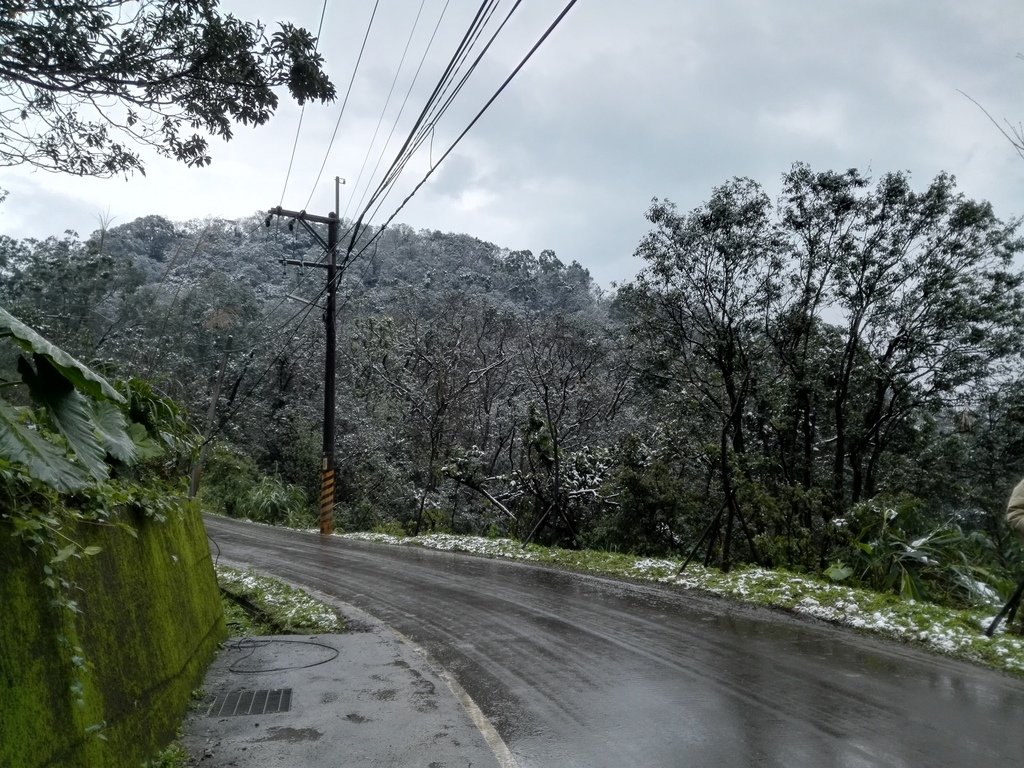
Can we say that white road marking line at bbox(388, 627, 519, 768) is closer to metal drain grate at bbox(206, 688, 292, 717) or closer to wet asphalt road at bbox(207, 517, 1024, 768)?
wet asphalt road at bbox(207, 517, 1024, 768)

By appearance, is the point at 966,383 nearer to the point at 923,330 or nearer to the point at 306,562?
the point at 923,330

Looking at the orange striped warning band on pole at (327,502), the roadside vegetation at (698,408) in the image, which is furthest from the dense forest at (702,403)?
the orange striped warning band on pole at (327,502)

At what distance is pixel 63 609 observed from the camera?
3549mm

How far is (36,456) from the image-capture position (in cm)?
308

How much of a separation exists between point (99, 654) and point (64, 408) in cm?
142

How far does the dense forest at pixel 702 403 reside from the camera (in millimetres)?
16406

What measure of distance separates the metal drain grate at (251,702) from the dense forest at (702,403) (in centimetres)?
309

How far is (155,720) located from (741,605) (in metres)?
7.80

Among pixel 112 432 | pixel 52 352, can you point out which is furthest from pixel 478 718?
pixel 52 352

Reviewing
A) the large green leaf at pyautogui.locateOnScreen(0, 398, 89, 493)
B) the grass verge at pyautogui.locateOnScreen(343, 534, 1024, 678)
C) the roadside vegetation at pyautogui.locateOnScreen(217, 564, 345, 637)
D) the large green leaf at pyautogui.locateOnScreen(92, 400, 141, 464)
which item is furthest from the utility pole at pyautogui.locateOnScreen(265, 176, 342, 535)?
the large green leaf at pyautogui.locateOnScreen(0, 398, 89, 493)

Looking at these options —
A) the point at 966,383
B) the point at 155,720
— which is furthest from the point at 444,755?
the point at 966,383

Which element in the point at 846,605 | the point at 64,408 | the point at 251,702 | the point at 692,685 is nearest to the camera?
the point at 64,408

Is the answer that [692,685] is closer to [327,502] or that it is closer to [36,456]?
[36,456]

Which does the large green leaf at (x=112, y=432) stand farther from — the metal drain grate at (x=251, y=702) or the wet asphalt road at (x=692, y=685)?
the wet asphalt road at (x=692, y=685)
